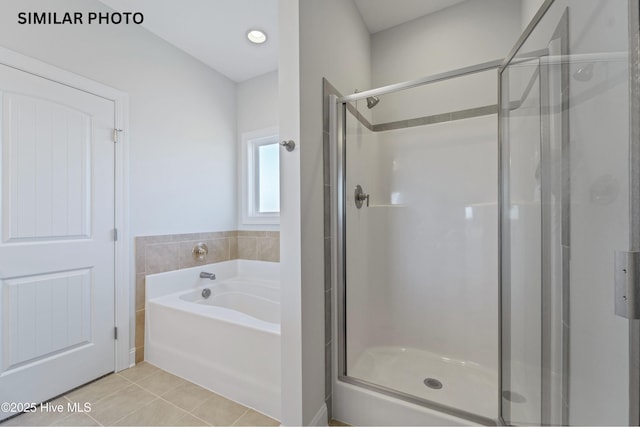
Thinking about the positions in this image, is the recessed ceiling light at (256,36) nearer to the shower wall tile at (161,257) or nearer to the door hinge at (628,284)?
the shower wall tile at (161,257)

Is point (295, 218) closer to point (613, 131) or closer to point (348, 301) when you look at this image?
point (348, 301)

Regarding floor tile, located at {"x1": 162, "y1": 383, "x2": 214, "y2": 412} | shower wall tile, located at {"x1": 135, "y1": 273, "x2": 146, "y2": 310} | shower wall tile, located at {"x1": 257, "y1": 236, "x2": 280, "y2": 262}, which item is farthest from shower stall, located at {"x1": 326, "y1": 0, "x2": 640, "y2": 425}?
shower wall tile, located at {"x1": 135, "y1": 273, "x2": 146, "y2": 310}

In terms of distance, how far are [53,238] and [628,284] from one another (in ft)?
8.27

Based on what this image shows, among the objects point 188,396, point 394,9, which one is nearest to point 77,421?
point 188,396

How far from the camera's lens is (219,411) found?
1.52m

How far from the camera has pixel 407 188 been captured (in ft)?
6.75

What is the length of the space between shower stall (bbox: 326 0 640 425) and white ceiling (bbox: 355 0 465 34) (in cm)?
67

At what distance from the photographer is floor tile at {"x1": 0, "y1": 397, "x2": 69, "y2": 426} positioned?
141cm

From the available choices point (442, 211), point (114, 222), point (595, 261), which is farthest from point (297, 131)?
point (114, 222)

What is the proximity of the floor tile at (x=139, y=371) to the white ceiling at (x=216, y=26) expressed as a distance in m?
2.58

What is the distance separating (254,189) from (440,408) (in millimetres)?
2370

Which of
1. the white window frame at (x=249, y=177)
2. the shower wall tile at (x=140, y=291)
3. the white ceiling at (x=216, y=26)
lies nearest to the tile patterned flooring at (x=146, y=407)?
the shower wall tile at (x=140, y=291)

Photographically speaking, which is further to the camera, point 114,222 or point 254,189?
point 254,189

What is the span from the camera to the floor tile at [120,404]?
147 cm
